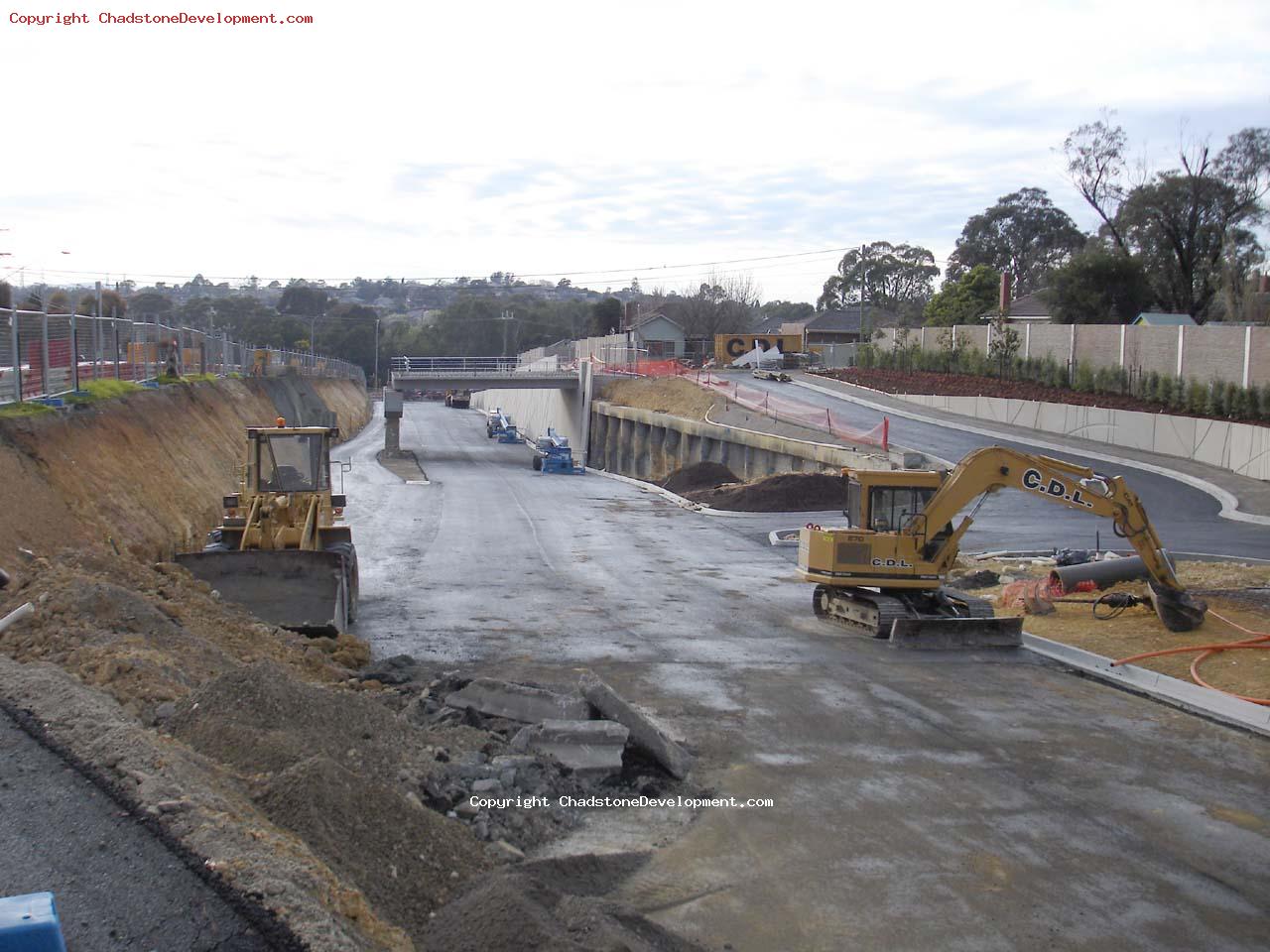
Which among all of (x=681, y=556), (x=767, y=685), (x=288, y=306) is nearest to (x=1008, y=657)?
(x=767, y=685)

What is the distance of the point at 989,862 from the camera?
9148 millimetres

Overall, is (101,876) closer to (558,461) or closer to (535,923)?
(535,923)

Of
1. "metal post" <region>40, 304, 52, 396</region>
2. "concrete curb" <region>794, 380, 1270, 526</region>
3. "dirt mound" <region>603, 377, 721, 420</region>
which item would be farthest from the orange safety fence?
"metal post" <region>40, 304, 52, 396</region>

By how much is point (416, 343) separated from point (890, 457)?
139m

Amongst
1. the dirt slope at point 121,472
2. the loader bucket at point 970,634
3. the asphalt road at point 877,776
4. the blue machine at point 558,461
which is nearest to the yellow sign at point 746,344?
the blue machine at point 558,461

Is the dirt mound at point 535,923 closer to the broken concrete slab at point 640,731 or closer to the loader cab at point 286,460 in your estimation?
the broken concrete slab at point 640,731

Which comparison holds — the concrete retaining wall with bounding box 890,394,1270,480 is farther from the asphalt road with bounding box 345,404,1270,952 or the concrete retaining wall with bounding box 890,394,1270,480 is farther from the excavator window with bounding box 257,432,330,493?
the excavator window with bounding box 257,432,330,493

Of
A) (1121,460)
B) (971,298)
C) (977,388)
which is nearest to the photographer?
(1121,460)

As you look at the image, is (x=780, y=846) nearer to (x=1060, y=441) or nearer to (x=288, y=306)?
(x=1060, y=441)

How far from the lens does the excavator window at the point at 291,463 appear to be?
64.4 feet

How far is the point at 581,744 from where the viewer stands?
425 inches

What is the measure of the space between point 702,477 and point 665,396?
733 inches

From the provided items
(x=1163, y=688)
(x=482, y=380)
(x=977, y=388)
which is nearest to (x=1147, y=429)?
(x=977, y=388)

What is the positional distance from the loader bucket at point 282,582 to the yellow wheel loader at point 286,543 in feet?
0.05
